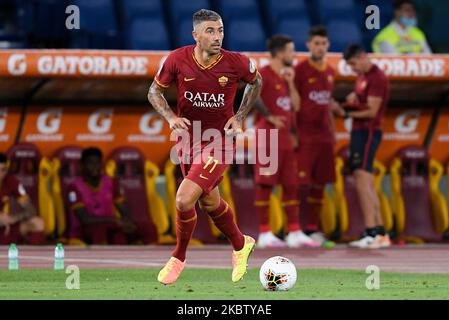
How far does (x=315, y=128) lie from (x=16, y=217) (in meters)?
3.40

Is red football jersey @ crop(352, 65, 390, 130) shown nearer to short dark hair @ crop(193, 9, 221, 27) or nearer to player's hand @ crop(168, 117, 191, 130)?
short dark hair @ crop(193, 9, 221, 27)

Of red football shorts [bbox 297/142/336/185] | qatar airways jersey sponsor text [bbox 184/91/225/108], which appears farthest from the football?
red football shorts [bbox 297/142/336/185]

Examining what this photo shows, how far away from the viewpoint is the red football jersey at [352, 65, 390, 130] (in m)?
14.4

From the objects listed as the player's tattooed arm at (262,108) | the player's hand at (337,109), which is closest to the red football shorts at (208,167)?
the player's tattooed arm at (262,108)

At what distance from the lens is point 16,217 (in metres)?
14.1

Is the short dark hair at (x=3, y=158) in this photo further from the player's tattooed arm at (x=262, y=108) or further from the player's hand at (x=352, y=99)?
the player's hand at (x=352, y=99)

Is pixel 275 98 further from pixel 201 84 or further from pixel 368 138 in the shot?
pixel 201 84

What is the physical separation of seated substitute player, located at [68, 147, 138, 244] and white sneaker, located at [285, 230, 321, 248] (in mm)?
1680

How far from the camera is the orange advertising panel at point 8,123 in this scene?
14977 mm

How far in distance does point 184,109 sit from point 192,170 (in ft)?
1.61

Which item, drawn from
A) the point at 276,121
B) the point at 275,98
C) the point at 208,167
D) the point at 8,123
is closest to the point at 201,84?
the point at 208,167

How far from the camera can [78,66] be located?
14266 mm

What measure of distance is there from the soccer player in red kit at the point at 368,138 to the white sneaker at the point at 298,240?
0.48 metres
